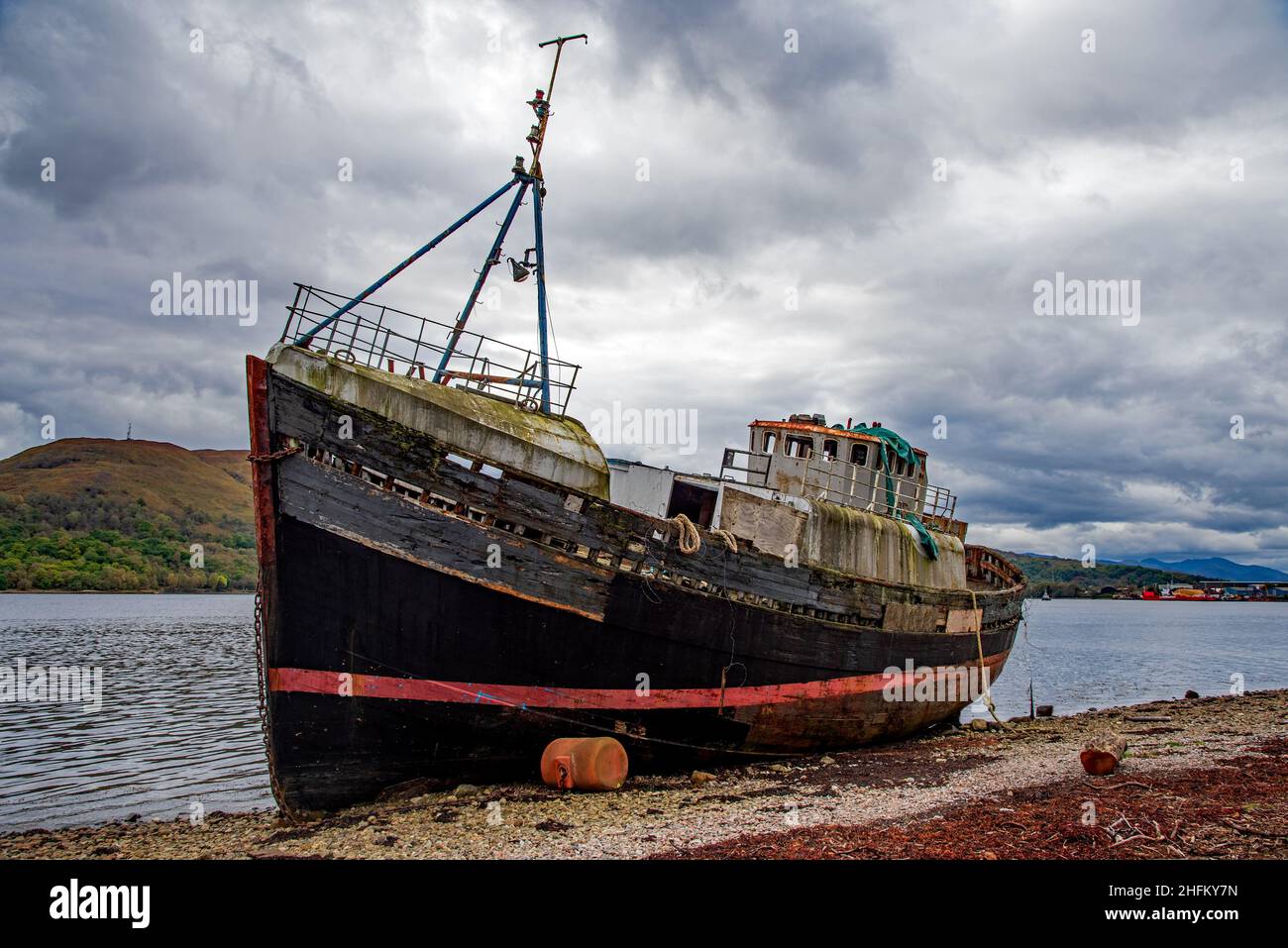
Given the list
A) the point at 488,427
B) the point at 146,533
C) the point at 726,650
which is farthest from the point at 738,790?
the point at 146,533

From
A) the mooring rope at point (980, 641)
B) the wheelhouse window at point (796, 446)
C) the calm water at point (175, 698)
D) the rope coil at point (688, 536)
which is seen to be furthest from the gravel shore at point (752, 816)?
the wheelhouse window at point (796, 446)

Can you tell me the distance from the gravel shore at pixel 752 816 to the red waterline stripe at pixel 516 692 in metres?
1.12

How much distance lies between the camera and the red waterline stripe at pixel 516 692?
9.84 meters

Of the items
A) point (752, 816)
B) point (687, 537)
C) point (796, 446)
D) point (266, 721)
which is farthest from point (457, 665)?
point (796, 446)

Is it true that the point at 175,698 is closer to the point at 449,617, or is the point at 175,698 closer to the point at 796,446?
the point at 449,617

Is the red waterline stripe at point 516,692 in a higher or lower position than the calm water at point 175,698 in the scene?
higher

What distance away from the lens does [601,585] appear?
34.7 feet

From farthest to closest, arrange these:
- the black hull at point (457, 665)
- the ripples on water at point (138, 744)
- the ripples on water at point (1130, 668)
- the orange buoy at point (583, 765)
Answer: the ripples on water at point (1130, 668) → the ripples on water at point (138, 744) → the orange buoy at point (583, 765) → the black hull at point (457, 665)

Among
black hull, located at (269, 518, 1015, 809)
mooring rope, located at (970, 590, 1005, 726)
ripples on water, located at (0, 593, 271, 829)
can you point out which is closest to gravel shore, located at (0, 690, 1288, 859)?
black hull, located at (269, 518, 1015, 809)

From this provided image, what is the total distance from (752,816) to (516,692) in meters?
3.31

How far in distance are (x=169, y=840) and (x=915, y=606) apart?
1267 cm

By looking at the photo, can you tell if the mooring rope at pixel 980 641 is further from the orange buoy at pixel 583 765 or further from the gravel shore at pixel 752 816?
the orange buoy at pixel 583 765

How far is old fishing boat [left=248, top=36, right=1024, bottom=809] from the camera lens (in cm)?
973

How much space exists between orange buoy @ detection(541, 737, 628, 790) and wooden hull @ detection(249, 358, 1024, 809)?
0.31m
